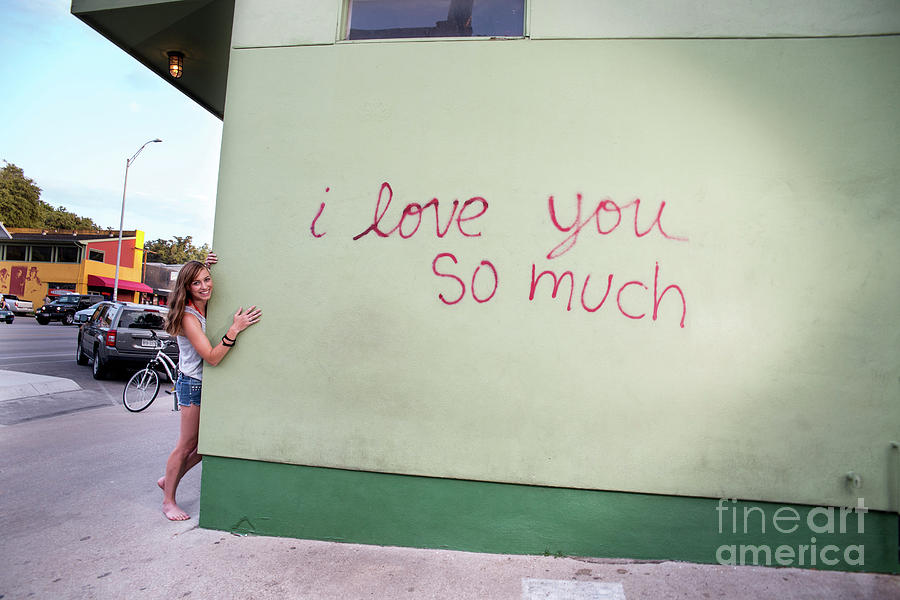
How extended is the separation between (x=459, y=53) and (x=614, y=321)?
2.14 meters

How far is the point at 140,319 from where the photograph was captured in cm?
1084

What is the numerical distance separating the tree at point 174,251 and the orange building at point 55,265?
3268 centimetres

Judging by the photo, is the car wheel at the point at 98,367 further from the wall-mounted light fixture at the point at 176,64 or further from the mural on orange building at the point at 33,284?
the mural on orange building at the point at 33,284

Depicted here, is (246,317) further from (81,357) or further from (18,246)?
(18,246)

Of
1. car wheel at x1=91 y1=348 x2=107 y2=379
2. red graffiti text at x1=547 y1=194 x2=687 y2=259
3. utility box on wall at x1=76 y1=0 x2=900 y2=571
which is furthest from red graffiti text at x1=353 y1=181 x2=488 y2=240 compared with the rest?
car wheel at x1=91 y1=348 x2=107 y2=379

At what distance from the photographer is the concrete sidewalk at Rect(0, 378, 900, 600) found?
3033 millimetres

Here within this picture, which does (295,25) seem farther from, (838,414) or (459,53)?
(838,414)

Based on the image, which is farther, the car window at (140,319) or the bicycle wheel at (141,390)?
the car window at (140,319)

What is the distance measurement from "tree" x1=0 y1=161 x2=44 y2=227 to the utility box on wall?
190ft

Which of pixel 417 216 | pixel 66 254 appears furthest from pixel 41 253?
pixel 417 216

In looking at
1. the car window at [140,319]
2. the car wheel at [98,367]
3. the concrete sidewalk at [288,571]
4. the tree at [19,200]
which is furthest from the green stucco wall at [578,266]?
Answer: the tree at [19,200]

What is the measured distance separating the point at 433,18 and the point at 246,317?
2554mm

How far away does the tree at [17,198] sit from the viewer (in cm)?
4725

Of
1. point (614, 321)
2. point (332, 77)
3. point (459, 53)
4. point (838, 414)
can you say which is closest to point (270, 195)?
point (332, 77)
